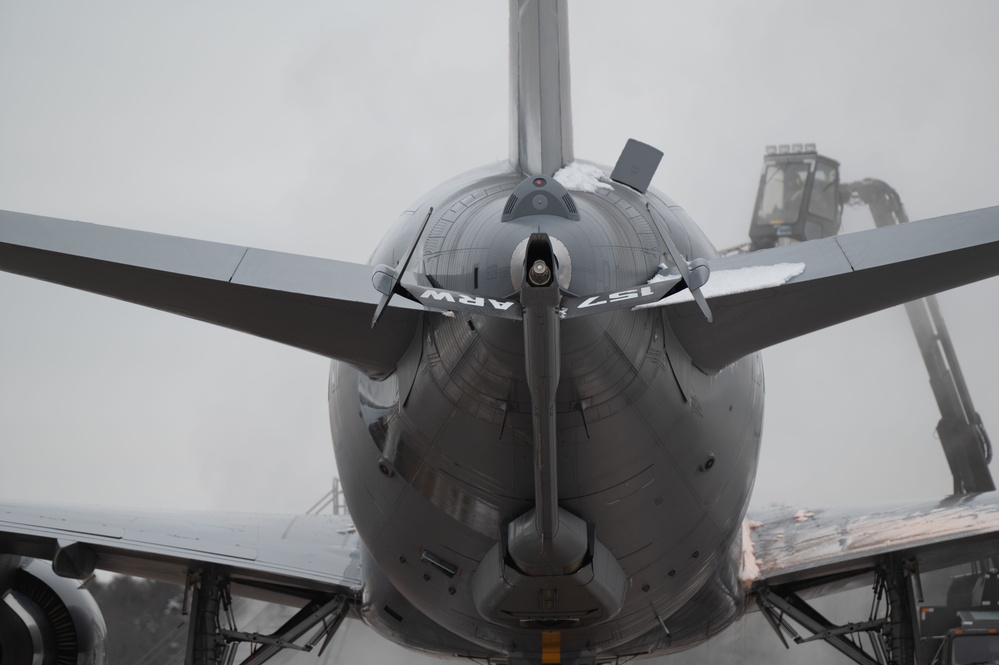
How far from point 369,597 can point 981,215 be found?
778cm

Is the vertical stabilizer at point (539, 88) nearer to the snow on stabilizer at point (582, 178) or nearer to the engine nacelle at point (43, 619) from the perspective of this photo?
A: the snow on stabilizer at point (582, 178)

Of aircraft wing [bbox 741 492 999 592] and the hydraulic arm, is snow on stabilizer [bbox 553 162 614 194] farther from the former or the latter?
the hydraulic arm

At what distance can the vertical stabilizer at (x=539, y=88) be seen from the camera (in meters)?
7.98

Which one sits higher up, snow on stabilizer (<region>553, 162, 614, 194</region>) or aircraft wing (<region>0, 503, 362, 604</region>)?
snow on stabilizer (<region>553, 162, 614, 194</region>)

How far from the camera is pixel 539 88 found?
812 cm

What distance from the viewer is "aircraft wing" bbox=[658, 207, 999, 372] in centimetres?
620

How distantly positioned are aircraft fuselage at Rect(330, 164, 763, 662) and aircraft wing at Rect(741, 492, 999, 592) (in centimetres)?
242

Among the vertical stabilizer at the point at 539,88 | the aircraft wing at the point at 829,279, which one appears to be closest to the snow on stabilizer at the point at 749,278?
the aircraft wing at the point at 829,279

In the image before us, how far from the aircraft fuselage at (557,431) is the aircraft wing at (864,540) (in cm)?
242

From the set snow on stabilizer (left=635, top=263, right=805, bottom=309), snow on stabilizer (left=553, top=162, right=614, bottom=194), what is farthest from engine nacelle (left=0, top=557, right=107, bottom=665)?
snow on stabilizer (left=635, top=263, right=805, bottom=309)

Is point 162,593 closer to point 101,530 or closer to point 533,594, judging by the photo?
point 101,530

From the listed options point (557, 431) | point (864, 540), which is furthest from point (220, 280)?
point (864, 540)

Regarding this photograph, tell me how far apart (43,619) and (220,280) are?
7.83 m

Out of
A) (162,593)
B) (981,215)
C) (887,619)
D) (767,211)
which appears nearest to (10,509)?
(887,619)
